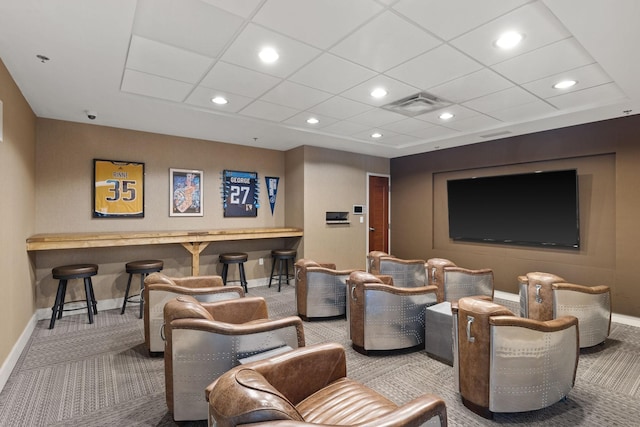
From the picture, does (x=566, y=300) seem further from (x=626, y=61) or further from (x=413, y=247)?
(x=413, y=247)

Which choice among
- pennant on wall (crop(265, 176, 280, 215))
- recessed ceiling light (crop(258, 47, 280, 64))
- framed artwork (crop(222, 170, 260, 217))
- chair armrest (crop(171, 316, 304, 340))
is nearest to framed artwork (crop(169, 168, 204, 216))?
framed artwork (crop(222, 170, 260, 217))

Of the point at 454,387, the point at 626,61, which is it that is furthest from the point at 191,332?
the point at 626,61

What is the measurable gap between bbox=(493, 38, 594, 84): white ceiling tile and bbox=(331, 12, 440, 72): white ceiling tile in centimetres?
87

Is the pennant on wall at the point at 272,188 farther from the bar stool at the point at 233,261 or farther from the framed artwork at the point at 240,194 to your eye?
the bar stool at the point at 233,261

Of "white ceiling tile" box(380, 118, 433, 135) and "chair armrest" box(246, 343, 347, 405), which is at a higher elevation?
"white ceiling tile" box(380, 118, 433, 135)

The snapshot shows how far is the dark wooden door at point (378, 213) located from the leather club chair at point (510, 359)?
4804 millimetres

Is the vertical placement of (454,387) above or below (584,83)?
below

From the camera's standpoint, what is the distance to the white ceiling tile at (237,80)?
2.95m

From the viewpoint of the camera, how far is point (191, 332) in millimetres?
1985

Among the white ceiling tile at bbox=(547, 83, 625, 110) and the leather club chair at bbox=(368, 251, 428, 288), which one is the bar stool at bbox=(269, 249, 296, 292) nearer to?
the leather club chair at bbox=(368, 251, 428, 288)

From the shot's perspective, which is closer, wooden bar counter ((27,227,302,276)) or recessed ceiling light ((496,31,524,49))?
recessed ceiling light ((496,31,524,49))

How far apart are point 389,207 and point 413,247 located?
1.10 m

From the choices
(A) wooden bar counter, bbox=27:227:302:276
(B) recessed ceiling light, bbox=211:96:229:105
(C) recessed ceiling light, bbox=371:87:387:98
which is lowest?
(A) wooden bar counter, bbox=27:227:302:276

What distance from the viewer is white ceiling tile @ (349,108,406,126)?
418cm
